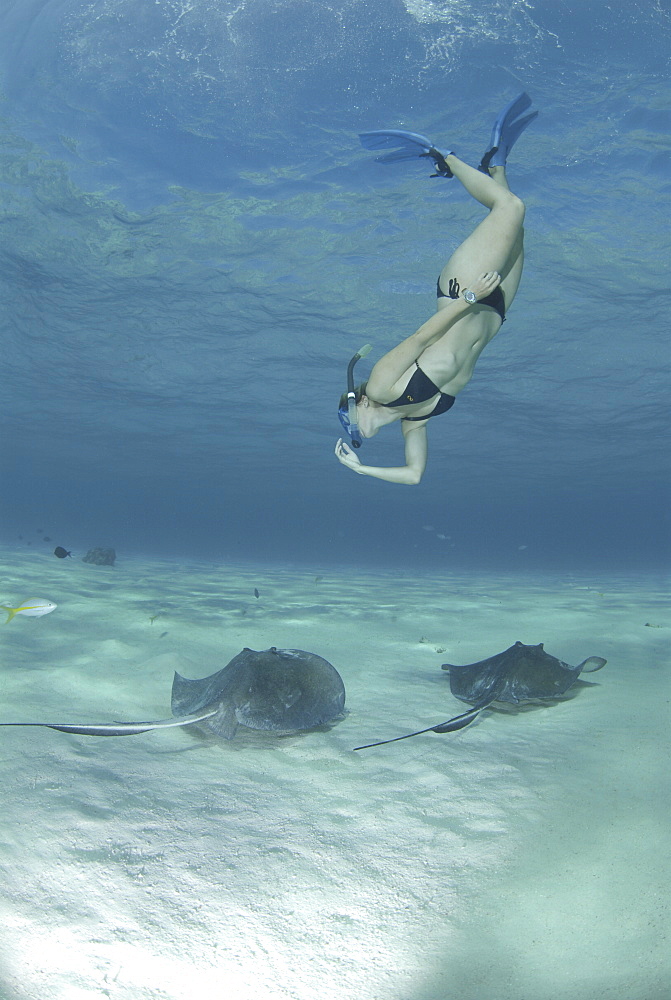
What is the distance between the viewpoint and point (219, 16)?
995cm

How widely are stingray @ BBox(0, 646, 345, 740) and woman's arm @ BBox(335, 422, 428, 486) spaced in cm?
190

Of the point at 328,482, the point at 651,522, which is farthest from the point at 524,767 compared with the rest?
the point at 651,522

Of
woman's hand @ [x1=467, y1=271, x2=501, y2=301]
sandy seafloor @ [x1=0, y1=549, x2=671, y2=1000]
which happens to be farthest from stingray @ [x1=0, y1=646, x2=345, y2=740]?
woman's hand @ [x1=467, y1=271, x2=501, y2=301]

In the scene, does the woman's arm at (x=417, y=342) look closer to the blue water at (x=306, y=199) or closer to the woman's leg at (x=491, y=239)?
the woman's leg at (x=491, y=239)

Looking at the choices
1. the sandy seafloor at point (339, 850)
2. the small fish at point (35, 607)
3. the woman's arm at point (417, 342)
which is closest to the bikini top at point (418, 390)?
the woman's arm at point (417, 342)

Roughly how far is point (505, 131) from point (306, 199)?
32.4 feet

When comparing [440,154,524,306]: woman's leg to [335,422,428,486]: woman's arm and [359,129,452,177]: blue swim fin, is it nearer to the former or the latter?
[359,129,452,177]: blue swim fin

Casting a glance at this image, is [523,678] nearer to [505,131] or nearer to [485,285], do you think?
[485,285]

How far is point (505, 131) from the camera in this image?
5293 millimetres

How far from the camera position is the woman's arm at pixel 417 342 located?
427 centimetres

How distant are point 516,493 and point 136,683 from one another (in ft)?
227

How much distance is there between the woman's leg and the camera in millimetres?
4645

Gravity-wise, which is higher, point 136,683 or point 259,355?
point 259,355

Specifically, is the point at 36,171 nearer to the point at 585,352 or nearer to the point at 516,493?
the point at 585,352
